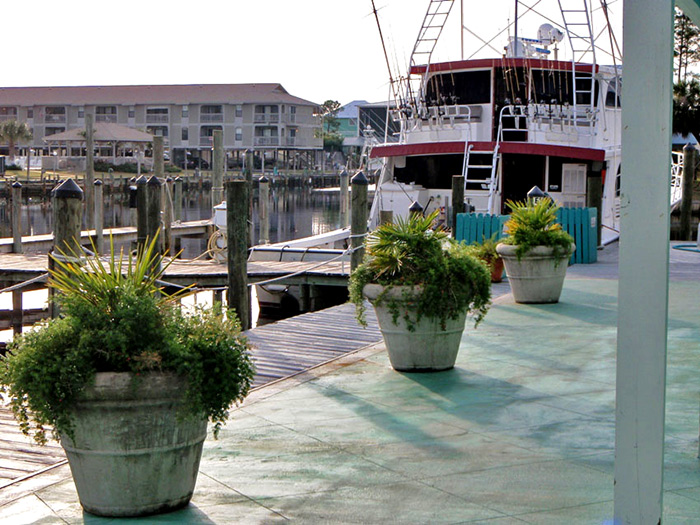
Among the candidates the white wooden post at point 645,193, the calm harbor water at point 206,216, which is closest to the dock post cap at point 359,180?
the calm harbor water at point 206,216

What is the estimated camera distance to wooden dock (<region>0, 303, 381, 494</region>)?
5.90 m

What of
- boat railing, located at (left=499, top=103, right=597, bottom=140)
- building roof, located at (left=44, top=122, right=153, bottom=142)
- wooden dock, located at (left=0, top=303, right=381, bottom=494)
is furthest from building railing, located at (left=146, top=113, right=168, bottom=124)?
wooden dock, located at (left=0, top=303, right=381, bottom=494)

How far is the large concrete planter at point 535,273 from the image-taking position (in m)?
11.9

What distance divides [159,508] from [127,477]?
265 mm

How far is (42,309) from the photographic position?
66.1ft

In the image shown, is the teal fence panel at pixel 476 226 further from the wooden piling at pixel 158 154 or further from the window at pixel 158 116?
the window at pixel 158 116

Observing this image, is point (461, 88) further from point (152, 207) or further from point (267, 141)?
point (267, 141)

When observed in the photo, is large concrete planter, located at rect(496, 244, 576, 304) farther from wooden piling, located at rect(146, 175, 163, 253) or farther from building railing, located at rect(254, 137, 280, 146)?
building railing, located at rect(254, 137, 280, 146)

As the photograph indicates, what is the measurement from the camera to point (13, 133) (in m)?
86.7

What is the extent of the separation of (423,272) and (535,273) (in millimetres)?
4412

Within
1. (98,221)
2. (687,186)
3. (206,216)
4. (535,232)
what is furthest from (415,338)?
(206,216)

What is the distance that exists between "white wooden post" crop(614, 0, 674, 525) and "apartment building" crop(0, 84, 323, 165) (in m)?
84.4

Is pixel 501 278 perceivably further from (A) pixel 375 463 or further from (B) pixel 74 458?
(B) pixel 74 458

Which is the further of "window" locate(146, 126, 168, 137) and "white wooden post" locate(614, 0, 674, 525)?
"window" locate(146, 126, 168, 137)
